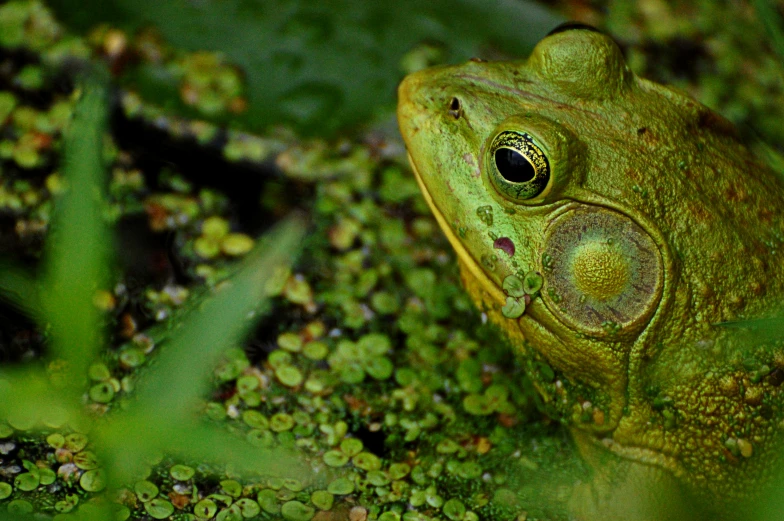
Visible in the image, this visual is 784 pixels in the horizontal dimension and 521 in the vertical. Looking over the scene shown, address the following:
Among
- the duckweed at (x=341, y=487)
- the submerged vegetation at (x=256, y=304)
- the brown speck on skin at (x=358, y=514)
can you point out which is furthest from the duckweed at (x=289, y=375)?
the brown speck on skin at (x=358, y=514)

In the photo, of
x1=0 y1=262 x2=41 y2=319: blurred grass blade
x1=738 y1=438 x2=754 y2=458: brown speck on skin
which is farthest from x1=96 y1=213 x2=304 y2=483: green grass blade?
x1=738 y1=438 x2=754 y2=458: brown speck on skin

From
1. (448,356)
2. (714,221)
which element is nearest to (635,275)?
(714,221)

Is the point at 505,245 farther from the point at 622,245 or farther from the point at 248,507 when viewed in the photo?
the point at 248,507

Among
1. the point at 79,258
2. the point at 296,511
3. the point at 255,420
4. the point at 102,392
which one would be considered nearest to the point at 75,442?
the point at 102,392

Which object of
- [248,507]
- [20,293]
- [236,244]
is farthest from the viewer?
[236,244]

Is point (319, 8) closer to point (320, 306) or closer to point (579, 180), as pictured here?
point (320, 306)
